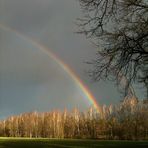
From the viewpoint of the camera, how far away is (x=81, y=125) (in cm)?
15012

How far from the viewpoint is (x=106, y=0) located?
1027cm

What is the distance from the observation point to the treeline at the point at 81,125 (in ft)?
393

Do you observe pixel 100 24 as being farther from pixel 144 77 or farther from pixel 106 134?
pixel 106 134

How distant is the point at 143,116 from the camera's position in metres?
116

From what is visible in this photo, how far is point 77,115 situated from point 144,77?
152m

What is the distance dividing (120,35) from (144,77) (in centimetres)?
151

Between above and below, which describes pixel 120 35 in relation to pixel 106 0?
below

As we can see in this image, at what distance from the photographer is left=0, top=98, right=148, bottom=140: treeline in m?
120

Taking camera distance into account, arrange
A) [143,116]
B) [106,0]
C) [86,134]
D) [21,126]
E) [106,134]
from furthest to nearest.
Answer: [21,126] → [86,134] → [106,134] → [143,116] → [106,0]

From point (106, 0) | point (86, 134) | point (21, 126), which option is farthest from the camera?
point (21, 126)

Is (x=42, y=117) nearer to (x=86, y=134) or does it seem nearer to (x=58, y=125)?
(x=58, y=125)

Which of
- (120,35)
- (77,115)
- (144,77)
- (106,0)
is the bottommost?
(144,77)

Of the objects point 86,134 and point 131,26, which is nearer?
point 131,26

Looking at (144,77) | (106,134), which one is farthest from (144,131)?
(144,77)
